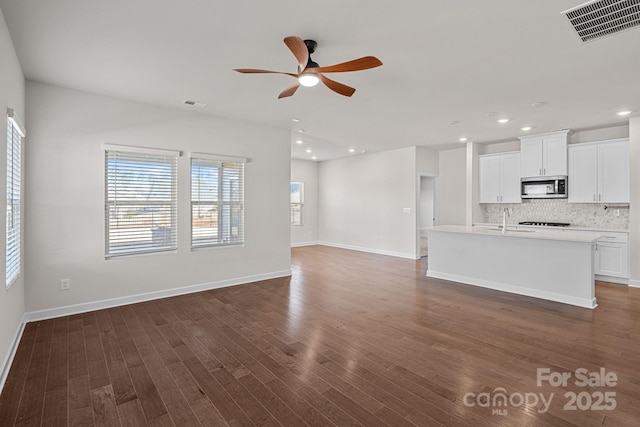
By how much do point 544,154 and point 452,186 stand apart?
2277 mm

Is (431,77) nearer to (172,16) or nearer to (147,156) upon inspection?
(172,16)

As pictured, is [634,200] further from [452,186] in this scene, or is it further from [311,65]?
[311,65]

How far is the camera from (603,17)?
7.81ft

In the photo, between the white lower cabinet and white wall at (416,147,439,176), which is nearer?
the white lower cabinet

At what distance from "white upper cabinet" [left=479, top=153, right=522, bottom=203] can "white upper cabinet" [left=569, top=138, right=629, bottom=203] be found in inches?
37.1

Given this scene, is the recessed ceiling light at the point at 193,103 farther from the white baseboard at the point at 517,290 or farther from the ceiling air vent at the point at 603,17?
the white baseboard at the point at 517,290

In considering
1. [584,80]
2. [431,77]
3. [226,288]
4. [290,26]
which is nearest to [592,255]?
[584,80]

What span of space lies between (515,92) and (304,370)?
13.1ft

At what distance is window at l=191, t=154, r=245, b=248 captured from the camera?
4871mm

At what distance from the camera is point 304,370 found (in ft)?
8.51

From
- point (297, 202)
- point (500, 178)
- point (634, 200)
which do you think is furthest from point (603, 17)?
point (297, 202)

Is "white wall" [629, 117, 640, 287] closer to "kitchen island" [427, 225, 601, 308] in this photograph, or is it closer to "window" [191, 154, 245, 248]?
"kitchen island" [427, 225, 601, 308]

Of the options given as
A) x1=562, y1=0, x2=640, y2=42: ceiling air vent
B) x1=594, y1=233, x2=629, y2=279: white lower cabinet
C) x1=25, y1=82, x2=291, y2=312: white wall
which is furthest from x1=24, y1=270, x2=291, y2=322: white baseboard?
x1=594, y1=233, x2=629, y2=279: white lower cabinet

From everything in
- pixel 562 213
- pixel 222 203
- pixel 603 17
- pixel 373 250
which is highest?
pixel 603 17
